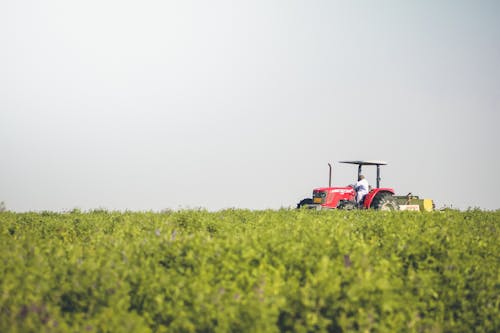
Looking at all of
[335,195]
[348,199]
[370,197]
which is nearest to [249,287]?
[370,197]

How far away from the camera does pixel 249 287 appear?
5203mm

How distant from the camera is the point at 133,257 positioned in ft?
18.9

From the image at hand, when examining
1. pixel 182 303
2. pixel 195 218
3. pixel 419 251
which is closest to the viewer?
pixel 182 303

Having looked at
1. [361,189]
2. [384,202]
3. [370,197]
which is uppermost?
[361,189]

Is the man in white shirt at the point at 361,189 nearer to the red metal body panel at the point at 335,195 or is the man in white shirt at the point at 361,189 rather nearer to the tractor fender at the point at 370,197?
the tractor fender at the point at 370,197

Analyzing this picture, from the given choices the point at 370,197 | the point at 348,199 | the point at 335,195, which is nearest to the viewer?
the point at 370,197

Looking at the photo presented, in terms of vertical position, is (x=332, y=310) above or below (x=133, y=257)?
below

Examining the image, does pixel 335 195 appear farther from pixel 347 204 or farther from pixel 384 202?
pixel 384 202

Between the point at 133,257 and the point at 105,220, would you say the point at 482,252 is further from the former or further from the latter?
the point at 105,220

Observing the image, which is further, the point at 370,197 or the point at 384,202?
the point at 384,202

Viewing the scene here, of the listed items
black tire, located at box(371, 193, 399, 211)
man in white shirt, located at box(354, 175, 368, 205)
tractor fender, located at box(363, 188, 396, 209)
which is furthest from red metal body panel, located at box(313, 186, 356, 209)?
black tire, located at box(371, 193, 399, 211)

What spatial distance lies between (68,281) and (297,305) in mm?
2297

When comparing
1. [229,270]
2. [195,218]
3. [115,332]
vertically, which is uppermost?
[195,218]

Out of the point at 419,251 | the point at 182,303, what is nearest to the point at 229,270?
the point at 182,303
